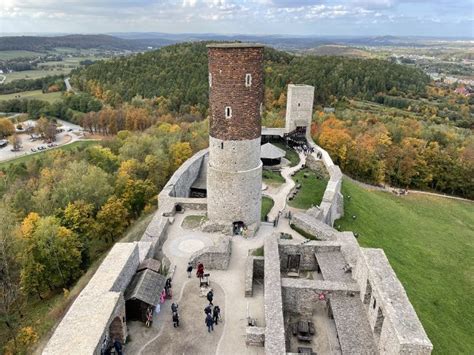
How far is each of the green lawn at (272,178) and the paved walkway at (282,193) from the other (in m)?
0.50

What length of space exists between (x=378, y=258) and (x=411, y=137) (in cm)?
4742

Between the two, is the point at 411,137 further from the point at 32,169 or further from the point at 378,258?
the point at 32,169

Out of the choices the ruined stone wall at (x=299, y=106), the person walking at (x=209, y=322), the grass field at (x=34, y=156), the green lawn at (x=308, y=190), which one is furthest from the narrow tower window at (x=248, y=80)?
the grass field at (x=34, y=156)

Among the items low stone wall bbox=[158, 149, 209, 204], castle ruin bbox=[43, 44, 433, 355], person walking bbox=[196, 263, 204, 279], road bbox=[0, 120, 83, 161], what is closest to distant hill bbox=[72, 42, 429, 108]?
road bbox=[0, 120, 83, 161]

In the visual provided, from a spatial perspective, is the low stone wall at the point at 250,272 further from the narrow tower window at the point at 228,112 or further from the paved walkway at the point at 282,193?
the narrow tower window at the point at 228,112

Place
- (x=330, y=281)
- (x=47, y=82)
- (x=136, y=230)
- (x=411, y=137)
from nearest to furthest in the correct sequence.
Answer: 1. (x=330, y=281)
2. (x=136, y=230)
3. (x=411, y=137)
4. (x=47, y=82)

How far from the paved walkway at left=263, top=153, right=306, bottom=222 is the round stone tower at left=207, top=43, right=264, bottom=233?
15.0 feet

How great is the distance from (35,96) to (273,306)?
398 ft

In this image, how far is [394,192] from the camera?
49.8 metres

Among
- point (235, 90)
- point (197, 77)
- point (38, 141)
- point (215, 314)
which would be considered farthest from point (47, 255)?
point (38, 141)

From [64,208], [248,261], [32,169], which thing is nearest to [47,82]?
[32,169]

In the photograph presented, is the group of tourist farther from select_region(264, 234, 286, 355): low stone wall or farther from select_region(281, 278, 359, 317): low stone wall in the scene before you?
select_region(281, 278, 359, 317): low stone wall

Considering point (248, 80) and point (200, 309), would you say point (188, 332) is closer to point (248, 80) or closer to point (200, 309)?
point (200, 309)

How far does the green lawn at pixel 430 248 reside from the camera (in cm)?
2400
